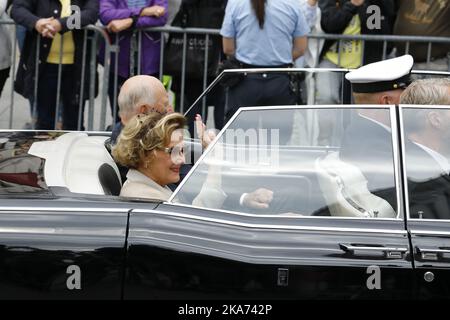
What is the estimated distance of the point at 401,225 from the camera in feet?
12.7

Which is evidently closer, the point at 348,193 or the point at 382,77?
the point at 348,193

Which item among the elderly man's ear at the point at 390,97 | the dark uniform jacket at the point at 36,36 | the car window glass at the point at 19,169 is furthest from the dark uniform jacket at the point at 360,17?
the car window glass at the point at 19,169

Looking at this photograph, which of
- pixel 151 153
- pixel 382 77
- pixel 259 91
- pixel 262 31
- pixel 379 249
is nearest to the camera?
pixel 379 249

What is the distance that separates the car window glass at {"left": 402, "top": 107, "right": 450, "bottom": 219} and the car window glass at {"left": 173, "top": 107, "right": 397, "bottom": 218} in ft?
0.25

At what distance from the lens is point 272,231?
3834 millimetres

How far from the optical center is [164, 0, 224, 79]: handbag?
8.28m

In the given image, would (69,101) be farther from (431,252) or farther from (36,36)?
Answer: (431,252)

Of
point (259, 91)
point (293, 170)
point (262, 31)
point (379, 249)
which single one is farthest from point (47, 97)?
point (379, 249)

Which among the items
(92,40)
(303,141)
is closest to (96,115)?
(92,40)

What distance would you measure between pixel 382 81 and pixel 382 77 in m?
0.03

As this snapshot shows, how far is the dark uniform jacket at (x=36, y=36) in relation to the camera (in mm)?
8117

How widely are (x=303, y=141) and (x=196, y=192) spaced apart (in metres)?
0.52

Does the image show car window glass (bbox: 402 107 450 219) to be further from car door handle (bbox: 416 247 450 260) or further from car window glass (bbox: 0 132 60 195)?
car window glass (bbox: 0 132 60 195)
